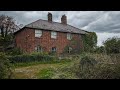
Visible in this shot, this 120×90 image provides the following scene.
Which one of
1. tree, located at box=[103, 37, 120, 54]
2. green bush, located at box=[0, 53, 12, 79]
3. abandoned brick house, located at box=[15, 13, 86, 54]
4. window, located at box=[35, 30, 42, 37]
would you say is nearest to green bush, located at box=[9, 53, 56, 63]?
tree, located at box=[103, 37, 120, 54]

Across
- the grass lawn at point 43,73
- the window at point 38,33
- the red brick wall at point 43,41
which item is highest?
the window at point 38,33

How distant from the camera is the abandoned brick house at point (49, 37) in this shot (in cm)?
2019

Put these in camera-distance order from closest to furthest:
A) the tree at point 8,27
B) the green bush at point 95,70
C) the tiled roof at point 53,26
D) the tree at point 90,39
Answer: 1. the green bush at point 95,70
2. the tiled roof at point 53,26
3. the tree at point 8,27
4. the tree at point 90,39

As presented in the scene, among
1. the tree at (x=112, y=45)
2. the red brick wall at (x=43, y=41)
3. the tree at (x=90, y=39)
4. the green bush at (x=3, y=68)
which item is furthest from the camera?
the tree at (x=90, y=39)

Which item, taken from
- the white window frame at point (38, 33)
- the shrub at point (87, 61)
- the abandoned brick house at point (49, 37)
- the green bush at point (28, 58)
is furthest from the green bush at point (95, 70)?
the white window frame at point (38, 33)

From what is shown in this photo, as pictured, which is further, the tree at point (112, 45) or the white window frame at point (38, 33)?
the white window frame at point (38, 33)

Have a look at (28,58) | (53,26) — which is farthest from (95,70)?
(53,26)

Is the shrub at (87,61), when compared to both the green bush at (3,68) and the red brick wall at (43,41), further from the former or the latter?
the red brick wall at (43,41)

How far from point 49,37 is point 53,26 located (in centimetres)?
150

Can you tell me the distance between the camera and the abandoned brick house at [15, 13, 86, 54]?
2019 centimetres
